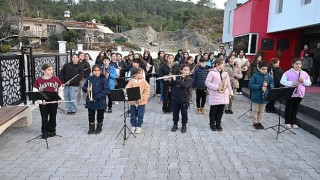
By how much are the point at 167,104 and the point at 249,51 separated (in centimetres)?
790

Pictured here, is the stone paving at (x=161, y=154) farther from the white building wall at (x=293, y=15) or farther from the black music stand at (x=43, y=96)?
the white building wall at (x=293, y=15)

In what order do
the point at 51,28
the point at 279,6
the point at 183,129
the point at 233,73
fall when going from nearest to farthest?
the point at 183,129 → the point at 233,73 → the point at 279,6 → the point at 51,28

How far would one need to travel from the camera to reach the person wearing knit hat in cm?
640

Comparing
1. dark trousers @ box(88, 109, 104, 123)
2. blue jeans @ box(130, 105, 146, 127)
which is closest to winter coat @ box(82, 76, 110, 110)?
dark trousers @ box(88, 109, 104, 123)

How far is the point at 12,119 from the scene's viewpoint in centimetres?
545

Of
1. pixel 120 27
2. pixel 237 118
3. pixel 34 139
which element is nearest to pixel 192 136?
pixel 237 118

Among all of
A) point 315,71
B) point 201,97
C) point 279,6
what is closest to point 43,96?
point 201,97

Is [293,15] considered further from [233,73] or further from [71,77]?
[71,77]

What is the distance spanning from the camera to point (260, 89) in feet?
21.0

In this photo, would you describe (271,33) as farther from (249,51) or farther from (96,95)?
(96,95)

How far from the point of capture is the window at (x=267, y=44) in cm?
1419

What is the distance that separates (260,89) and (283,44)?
29.5 ft

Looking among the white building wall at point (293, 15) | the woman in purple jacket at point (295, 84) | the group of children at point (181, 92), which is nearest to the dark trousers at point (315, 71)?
the white building wall at point (293, 15)

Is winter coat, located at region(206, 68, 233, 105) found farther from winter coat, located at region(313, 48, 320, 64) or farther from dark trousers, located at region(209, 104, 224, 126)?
winter coat, located at region(313, 48, 320, 64)
